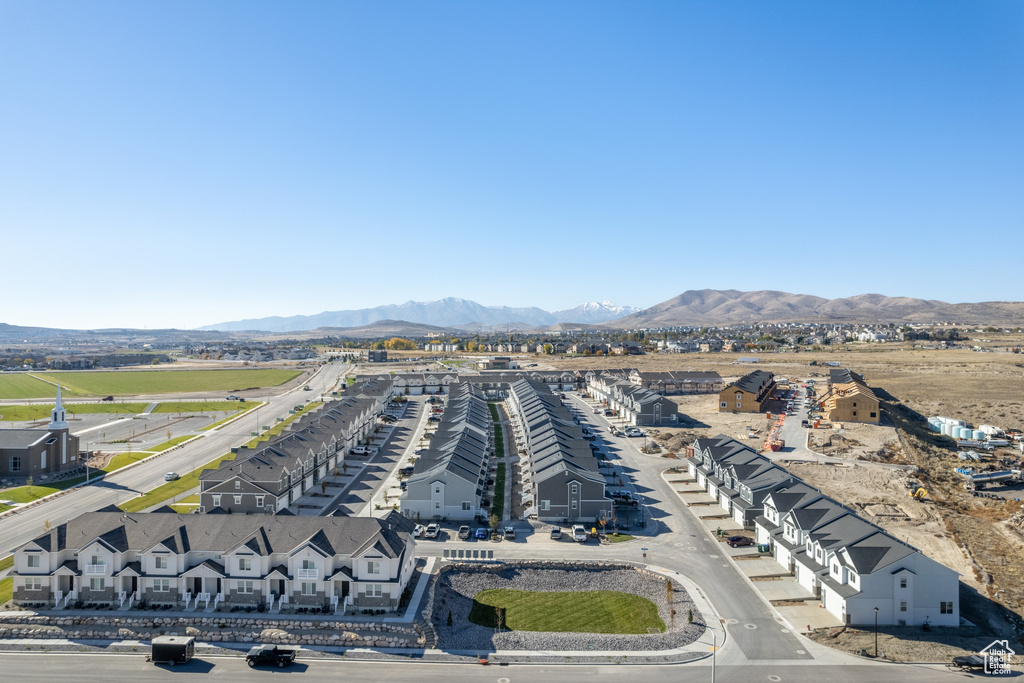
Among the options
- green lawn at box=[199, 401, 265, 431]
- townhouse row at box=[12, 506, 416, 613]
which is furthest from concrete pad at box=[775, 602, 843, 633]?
green lawn at box=[199, 401, 265, 431]

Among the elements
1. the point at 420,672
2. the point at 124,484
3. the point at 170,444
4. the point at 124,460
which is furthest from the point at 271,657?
the point at 170,444

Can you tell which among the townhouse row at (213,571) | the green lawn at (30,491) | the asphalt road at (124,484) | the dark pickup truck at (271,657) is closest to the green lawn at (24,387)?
the asphalt road at (124,484)

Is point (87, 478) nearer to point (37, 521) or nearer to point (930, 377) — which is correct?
point (37, 521)

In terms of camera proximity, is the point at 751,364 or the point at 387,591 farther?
the point at 751,364

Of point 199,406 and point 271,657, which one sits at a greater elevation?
point 199,406

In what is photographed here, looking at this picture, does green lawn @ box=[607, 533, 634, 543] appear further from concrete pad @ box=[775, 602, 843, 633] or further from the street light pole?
the street light pole

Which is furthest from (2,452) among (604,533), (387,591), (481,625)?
(604,533)

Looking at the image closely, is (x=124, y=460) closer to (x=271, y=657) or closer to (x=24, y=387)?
(x=271, y=657)
